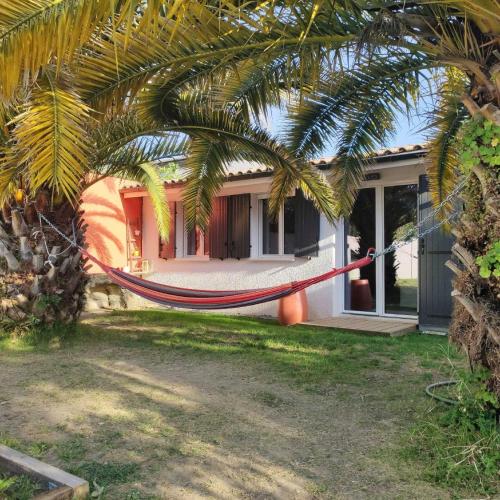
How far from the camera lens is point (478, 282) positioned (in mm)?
3191

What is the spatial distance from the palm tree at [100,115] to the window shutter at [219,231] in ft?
6.08

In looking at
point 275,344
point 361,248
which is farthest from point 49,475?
point 361,248

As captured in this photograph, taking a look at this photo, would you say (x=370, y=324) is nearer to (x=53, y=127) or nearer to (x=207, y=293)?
(x=207, y=293)

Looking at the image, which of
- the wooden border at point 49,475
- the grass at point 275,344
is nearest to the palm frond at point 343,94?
the grass at point 275,344

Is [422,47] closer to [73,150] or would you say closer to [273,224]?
[73,150]

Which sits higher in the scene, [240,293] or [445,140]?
[445,140]

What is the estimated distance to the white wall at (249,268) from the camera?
8.81m

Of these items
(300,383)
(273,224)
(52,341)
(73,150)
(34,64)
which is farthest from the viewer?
(273,224)

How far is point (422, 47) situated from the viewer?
348cm

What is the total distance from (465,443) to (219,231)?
7.47 meters

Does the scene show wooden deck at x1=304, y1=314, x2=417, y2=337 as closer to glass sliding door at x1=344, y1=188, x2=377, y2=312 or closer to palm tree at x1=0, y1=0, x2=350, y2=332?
glass sliding door at x1=344, y1=188, x2=377, y2=312

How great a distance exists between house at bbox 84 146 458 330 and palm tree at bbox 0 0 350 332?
6.39 ft

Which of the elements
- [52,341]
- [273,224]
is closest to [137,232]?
[273,224]

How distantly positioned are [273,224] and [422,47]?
627 cm
